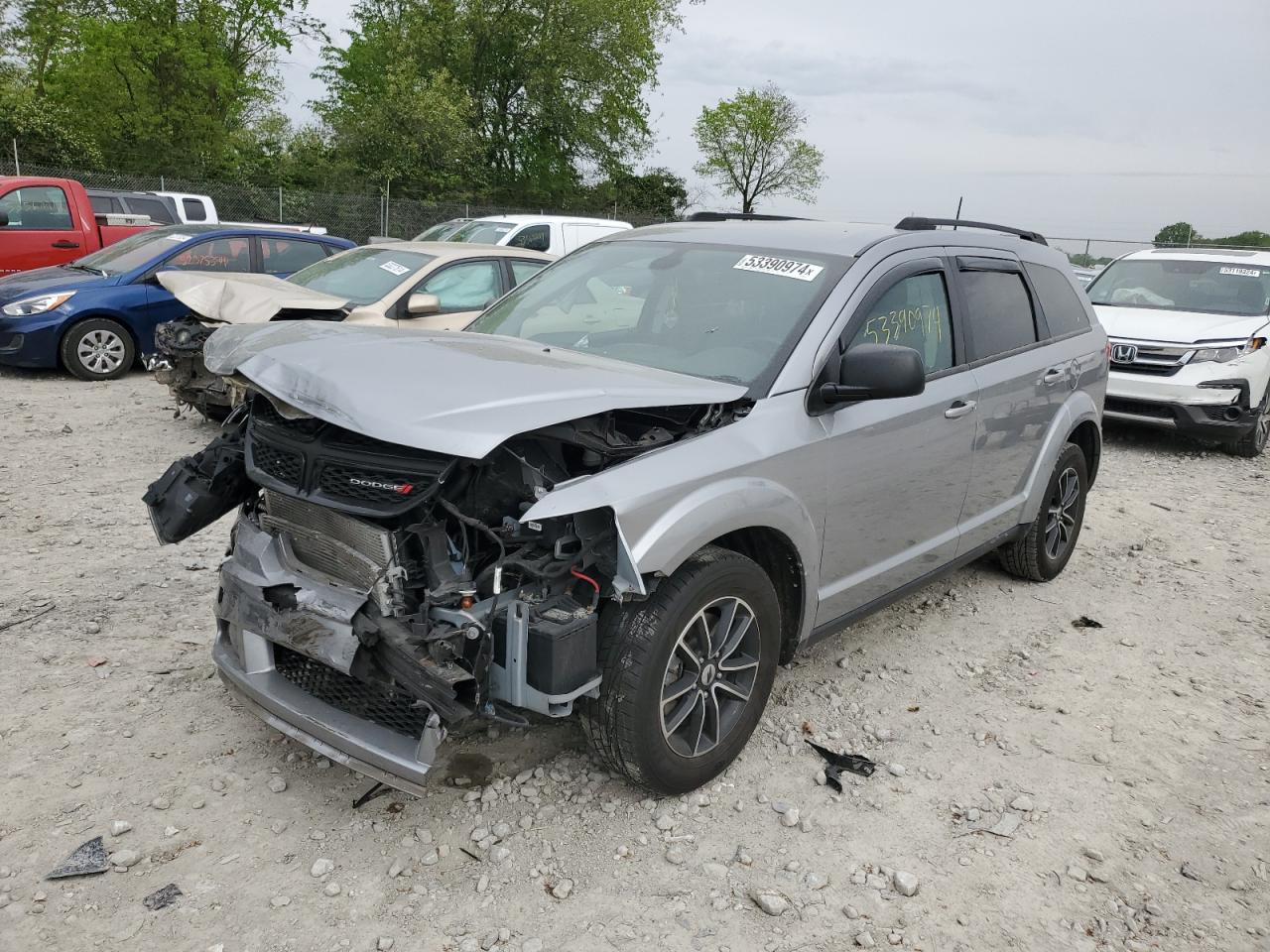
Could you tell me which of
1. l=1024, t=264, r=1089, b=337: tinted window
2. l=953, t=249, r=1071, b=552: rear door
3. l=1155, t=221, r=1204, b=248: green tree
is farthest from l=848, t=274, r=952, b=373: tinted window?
l=1155, t=221, r=1204, b=248: green tree

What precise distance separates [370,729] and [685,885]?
3.45 ft

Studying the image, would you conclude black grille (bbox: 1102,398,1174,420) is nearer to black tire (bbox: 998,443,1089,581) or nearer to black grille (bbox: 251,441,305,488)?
black tire (bbox: 998,443,1089,581)

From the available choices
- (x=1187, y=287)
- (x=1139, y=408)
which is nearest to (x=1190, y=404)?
(x=1139, y=408)

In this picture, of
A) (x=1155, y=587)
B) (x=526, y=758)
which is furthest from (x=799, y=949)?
(x=1155, y=587)

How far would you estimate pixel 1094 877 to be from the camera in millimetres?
2969

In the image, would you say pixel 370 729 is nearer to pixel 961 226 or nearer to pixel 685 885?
pixel 685 885

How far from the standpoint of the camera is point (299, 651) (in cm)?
289

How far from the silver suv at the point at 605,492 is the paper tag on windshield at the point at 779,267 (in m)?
0.01

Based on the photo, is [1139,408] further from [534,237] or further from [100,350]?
[100,350]

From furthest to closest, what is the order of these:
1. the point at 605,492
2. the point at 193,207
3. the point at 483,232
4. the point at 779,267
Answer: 1. the point at 193,207
2. the point at 483,232
3. the point at 779,267
4. the point at 605,492

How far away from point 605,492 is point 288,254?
349 inches

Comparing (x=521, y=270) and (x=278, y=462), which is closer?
(x=278, y=462)

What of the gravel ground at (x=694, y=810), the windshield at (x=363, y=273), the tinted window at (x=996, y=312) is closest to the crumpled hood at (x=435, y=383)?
the gravel ground at (x=694, y=810)

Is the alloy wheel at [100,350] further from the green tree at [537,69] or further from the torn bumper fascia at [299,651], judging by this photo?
the green tree at [537,69]
